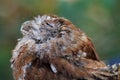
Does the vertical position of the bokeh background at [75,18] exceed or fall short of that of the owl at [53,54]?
it exceeds it

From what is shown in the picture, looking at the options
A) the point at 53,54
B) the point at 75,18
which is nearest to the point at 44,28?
the point at 53,54

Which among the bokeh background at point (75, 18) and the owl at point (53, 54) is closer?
the owl at point (53, 54)

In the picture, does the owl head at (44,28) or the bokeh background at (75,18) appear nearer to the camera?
the owl head at (44,28)

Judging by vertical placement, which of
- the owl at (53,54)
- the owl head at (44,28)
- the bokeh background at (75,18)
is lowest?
the owl at (53,54)

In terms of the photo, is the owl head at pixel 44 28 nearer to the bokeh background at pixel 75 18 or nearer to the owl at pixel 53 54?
the owl at pixel 53 54

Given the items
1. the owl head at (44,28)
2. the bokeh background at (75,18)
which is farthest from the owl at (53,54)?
the bokeh background at (75,18)
